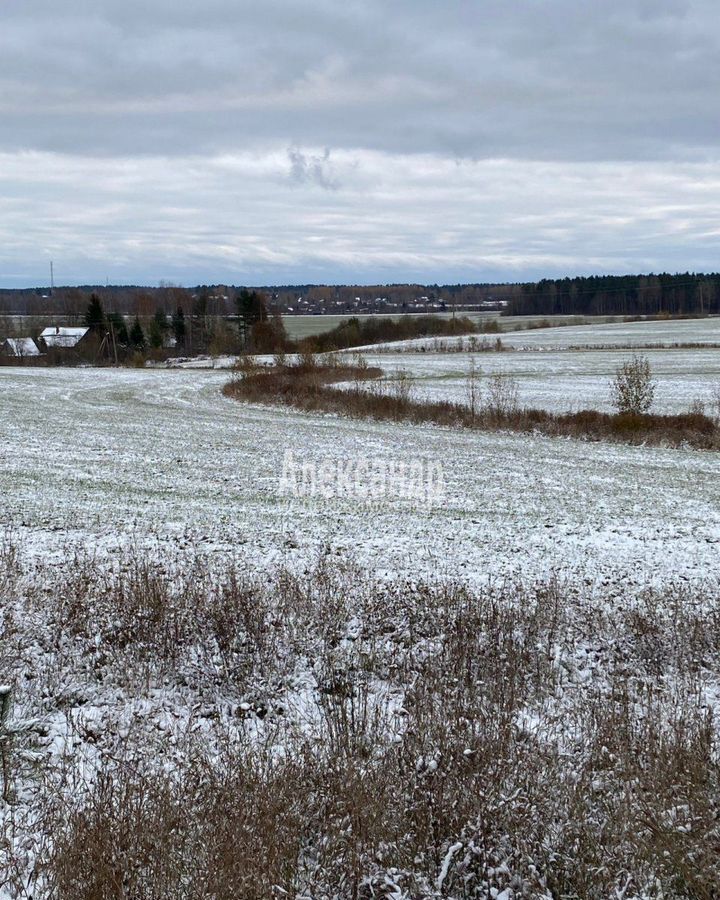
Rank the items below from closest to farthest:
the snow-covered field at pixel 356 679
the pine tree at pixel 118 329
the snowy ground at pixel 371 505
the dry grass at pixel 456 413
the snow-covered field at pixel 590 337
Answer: the snow-covered field at pixel 356 679, the snowy ground at pixel 371 505, the dry grass at pixel 456 413, the snow-covered field at pixel 590 337, the pine tree at pixel 118 329

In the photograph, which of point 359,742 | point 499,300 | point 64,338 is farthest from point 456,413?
point 499,300

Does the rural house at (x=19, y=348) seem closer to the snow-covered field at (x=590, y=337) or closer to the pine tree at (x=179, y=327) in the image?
the pine tree at (x=179, y=327)

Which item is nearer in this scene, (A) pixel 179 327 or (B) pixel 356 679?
(B) pixel 356 679

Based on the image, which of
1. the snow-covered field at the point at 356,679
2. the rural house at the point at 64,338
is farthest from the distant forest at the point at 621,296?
the snow-covered field at the point at 356,679

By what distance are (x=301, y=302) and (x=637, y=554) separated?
17951cm

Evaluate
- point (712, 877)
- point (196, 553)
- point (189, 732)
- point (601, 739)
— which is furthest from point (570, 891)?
point (196, 553)

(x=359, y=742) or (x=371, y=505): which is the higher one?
(x=371, y=505)

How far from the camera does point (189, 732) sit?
6.34 metres

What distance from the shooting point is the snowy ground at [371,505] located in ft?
40.1

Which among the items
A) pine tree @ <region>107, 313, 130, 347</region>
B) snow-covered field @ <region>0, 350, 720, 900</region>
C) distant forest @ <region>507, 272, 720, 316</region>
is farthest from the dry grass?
distant forest @ <region>507, 272, 720, 316</region>

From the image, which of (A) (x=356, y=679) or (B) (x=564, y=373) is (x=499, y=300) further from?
(A) (x=356, y=679)

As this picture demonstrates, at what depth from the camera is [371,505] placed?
51.7ft

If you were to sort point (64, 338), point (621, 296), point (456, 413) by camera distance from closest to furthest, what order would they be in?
point (456, 413), point (64, 338), point (621, 296)

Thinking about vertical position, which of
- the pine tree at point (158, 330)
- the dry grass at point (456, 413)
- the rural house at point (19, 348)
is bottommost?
the dry grass at point (456, 413)
